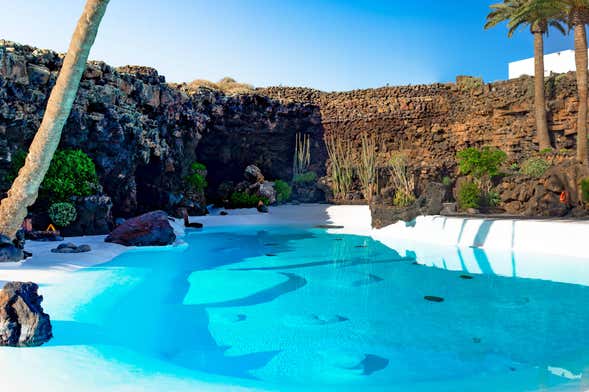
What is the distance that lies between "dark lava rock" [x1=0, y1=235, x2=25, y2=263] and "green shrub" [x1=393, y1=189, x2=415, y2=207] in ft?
34.2

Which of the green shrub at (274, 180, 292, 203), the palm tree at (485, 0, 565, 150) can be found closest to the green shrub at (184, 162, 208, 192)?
the green shrub at (274, 180, 292, 203)

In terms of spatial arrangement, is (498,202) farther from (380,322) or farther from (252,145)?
(252,145)

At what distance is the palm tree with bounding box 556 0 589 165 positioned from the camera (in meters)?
15.9

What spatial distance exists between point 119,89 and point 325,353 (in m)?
11.2

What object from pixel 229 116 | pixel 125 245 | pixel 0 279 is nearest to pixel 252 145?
pixel 229 116

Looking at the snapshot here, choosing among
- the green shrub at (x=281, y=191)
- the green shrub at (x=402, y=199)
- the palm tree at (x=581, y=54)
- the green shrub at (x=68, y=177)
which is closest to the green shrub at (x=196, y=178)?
the green shrub at (x=281, y=191)

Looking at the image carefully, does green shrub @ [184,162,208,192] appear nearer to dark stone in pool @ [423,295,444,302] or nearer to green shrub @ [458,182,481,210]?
green shrub @ [458,182,481,210]

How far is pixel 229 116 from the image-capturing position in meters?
20.6

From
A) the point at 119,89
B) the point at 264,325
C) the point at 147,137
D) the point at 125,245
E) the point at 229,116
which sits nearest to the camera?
the point at 264,325

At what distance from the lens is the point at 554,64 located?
93.0 feet

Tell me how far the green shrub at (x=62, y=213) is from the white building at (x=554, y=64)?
1015 inches

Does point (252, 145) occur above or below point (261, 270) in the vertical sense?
above

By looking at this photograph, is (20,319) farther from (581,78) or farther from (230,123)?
(581,78)

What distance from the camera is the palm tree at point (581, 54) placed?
15.9 m
